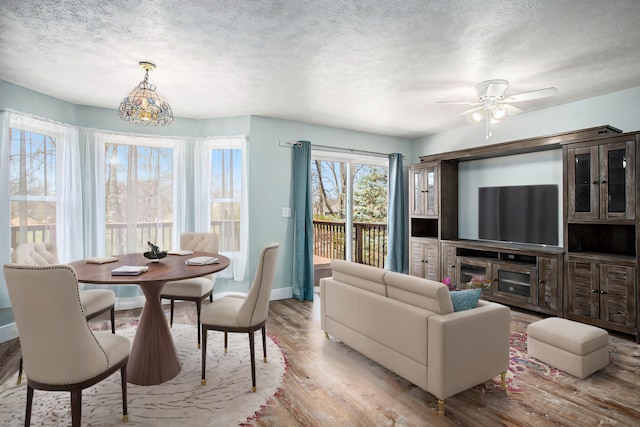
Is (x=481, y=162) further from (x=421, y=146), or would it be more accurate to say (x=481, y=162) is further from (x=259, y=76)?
(x=259, y=76)

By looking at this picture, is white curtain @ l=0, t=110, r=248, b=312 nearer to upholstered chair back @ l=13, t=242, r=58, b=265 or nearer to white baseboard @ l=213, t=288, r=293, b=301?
white baseboard @ l=213, t=288, r=293, b=301

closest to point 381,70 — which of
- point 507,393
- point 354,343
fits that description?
point 354,343

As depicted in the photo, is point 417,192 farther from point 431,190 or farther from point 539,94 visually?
point 539,94

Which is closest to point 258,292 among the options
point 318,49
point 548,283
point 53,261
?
point 318,49

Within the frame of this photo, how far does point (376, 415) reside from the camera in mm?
2162

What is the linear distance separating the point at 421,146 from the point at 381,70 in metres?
3.36

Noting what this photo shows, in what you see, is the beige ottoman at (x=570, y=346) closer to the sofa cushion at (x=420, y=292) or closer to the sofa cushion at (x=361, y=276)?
the sofa cushion at (x=420, y=292)

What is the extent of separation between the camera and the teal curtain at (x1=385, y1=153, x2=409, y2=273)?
6.12 meters

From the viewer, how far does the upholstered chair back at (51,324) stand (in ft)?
5.61

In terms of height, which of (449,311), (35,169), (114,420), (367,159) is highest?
(367,159)

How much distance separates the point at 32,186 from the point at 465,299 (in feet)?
14.5

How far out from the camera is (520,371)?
2.76 meters

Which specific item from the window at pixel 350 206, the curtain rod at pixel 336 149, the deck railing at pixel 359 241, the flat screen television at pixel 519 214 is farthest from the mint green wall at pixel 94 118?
the flat screen television at pixel 519 214

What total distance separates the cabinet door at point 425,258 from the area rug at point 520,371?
214 centimetres
